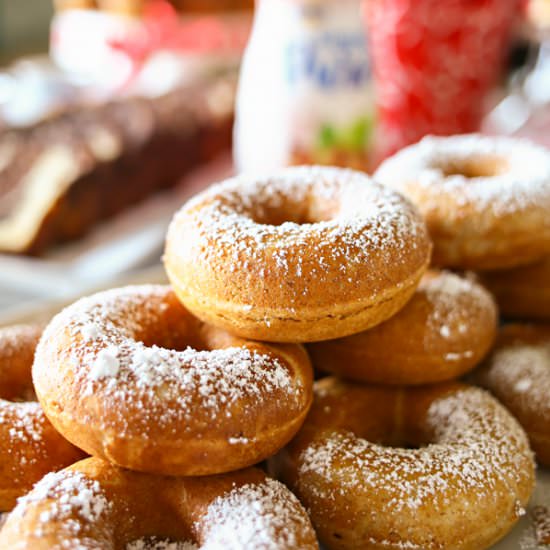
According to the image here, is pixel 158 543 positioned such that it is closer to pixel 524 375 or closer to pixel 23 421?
pixel 23 421

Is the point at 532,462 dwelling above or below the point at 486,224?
below

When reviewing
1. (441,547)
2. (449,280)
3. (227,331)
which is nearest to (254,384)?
(227,331)

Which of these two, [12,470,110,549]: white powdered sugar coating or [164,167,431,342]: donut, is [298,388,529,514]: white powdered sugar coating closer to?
[164,167,431,342]: donut

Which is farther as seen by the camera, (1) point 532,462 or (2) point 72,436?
(1) point 532,462

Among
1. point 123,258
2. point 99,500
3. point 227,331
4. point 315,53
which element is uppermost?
point 315,53

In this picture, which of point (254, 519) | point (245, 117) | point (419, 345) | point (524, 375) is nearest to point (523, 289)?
point (524, 375)

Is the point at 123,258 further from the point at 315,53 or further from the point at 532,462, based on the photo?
the point at 532,462

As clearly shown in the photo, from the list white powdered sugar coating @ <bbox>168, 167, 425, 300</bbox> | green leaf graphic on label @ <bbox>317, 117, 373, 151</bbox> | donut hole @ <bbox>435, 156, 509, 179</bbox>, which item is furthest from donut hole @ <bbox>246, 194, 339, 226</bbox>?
green leaf graphic on label @ <bbox>317, 117, 373, 151</bbox>
